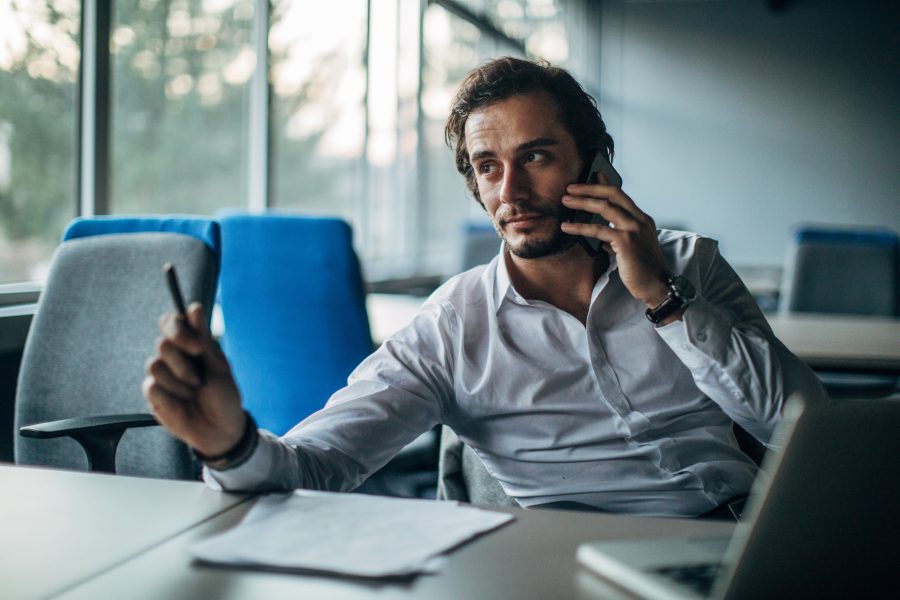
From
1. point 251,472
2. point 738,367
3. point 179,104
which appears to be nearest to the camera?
point 251,472

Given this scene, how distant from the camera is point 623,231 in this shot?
1586 millimetres

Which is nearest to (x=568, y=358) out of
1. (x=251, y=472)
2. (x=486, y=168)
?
(x=486, y=168)

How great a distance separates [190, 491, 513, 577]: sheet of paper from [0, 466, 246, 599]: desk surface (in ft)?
0.28

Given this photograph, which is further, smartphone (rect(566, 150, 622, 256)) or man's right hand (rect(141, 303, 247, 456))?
smartphone (rect(566, 150, 622, 256))

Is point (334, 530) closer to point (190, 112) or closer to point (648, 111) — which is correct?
point (190, 112)

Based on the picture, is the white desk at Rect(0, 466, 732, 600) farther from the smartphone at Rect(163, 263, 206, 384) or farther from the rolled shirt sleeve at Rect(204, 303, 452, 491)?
the smartphone at Rect(163, 263, 206, 384)

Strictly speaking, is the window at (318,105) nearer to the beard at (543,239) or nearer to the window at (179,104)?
the window at (179,104)

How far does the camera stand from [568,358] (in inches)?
64.9

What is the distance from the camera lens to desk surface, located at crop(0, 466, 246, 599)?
0.93m

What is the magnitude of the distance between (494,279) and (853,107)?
8575mm

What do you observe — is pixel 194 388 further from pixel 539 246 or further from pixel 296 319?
pixel 296 319

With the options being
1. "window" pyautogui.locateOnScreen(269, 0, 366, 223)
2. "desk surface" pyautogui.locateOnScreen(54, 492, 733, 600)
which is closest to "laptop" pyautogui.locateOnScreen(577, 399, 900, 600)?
"desk surface" pyautogui.locateOnScreen(54, 492, 733, 600)

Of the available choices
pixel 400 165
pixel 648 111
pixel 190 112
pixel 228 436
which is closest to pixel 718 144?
pixel 648 111

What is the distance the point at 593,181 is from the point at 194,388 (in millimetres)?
947
